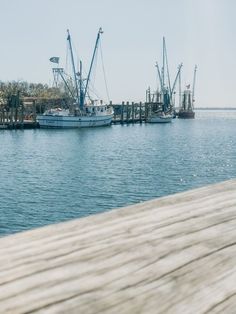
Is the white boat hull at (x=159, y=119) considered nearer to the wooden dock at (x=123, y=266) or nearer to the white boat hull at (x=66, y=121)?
the white boat hull at (x=66, y=121)

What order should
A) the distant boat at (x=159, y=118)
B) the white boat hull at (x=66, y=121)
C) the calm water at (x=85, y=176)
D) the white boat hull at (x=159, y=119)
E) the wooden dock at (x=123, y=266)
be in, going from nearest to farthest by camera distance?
1. the wooden dock at (x=123, y=266)
2. the calm water at (x=85, y=176)
3. the white boat hull at (x=66, y=121)
4. the white boat hull at (x=159, y=119)
5. the distant boat at (x=159, y=118)

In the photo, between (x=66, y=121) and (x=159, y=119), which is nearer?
(x=66, y=121)

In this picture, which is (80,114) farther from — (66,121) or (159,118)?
(159,118)

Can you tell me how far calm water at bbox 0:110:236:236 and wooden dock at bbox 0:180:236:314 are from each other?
1406 cm

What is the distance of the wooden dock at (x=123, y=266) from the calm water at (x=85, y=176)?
554 inches

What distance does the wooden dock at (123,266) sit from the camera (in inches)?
35.4

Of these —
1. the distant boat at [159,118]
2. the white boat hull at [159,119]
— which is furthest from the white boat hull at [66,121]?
the distant boat at [159,118]

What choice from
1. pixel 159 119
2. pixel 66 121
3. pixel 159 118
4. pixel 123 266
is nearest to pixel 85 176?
pixel 123 266

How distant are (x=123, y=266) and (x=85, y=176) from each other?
27.7 meters

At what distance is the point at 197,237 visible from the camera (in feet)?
4.18

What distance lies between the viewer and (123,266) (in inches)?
41.1

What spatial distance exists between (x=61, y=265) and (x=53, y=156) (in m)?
40.4

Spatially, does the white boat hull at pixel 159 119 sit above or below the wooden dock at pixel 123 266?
below

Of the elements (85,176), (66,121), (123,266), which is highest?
(123,266)
